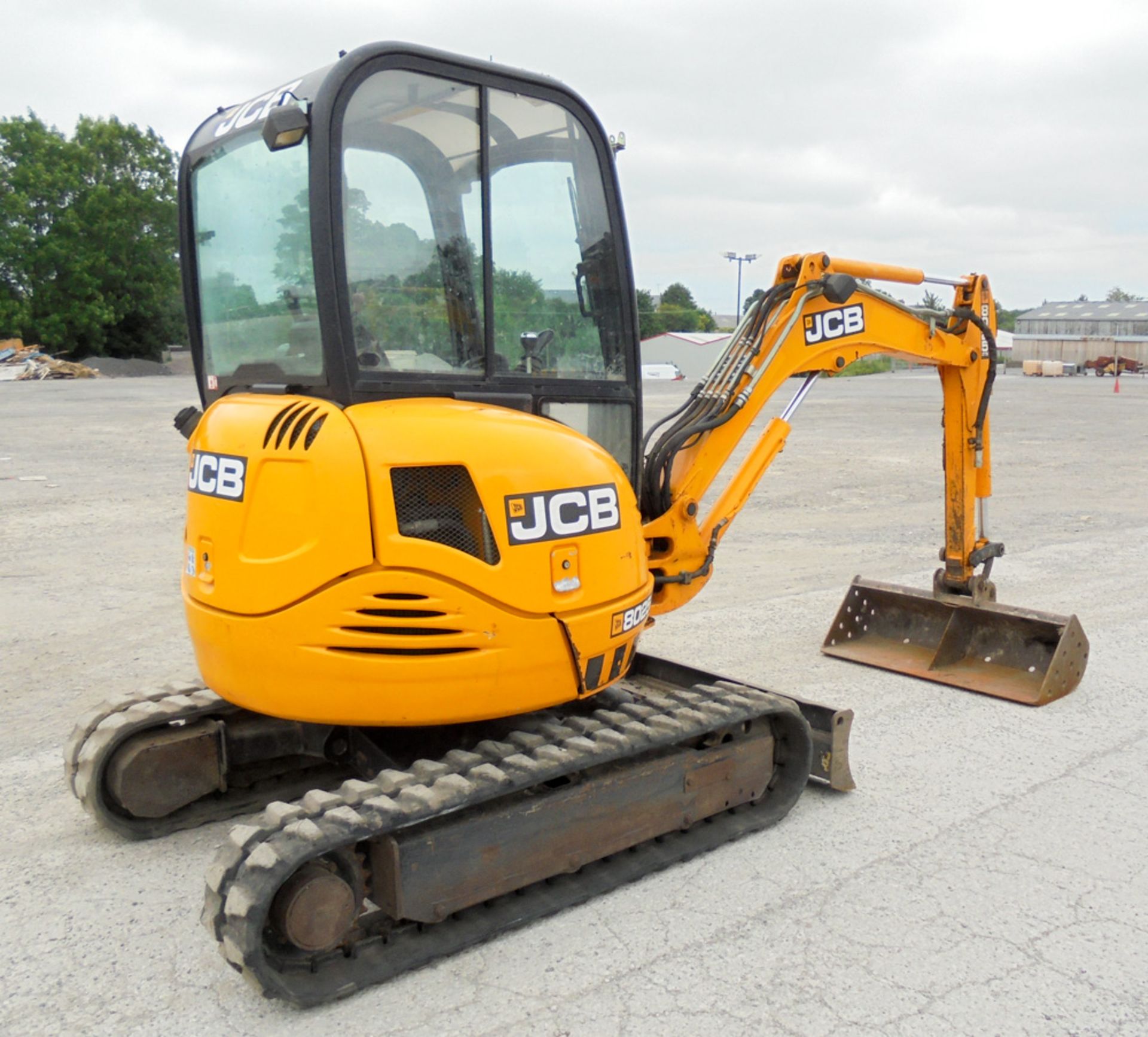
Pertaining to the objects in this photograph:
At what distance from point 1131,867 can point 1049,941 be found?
712 mm

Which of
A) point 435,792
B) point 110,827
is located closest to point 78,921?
point 110,827

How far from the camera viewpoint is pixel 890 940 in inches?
140

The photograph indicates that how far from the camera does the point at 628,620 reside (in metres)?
4.00

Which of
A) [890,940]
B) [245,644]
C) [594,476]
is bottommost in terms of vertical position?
[890,940]

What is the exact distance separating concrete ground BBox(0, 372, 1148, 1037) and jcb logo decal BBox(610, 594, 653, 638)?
900 millimetres

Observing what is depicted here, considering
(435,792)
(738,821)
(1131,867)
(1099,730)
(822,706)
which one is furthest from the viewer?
(1099,730)

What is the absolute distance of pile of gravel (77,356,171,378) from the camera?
49.8 meters

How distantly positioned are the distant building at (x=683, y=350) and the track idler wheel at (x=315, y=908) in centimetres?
6424

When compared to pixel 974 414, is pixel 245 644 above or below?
below

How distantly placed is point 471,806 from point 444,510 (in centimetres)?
96

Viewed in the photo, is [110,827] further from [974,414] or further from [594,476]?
[974,414]

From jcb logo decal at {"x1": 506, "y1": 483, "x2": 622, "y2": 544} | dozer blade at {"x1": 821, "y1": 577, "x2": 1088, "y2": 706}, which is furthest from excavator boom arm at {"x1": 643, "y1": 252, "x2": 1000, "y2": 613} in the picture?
dozer blade at {"x1": 821, "y1": 577, "x2": 1088, "y2": 706}

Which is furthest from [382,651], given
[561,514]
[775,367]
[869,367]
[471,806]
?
[869,367]

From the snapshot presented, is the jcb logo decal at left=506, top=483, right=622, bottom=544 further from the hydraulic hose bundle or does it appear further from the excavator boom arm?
the excavator boom arm
